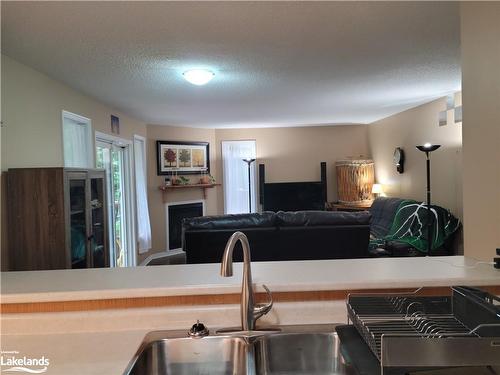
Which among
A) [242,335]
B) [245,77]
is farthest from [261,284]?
[245,77]

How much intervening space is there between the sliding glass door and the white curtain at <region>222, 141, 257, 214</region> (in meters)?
2.46

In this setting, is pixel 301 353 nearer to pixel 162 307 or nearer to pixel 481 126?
pixel 162 307

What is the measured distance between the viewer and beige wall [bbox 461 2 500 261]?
167cm

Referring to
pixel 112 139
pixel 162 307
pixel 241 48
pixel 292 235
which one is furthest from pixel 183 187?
pixel 162 307

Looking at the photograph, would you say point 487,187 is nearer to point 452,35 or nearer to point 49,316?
point 452,35

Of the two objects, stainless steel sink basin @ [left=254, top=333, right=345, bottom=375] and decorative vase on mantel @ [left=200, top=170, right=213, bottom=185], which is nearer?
stainless steel sink basin @ [left=254, top=333, right=345, bottom=375]

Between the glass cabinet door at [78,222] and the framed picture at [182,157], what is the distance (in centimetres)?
353

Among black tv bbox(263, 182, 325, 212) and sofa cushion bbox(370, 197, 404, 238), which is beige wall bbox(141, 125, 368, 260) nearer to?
black tv bbox(263, 182, 325, 212)

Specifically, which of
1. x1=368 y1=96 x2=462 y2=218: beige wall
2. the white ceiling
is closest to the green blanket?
x1=368 y1=96 x2=462 y2=218: beige wall

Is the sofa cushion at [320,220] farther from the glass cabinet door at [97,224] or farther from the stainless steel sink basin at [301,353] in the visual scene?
the stainless steel sink basin at [301,353]

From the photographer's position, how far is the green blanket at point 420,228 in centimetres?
426

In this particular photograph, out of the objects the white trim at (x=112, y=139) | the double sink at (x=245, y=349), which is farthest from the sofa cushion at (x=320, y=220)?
the double sink at (x=245, y=349)

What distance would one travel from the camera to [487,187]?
1760 millimetres

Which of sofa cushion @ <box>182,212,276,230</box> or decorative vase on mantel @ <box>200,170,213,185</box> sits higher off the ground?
decorative vase on mantel @ <box>200,170,213,185</box>
